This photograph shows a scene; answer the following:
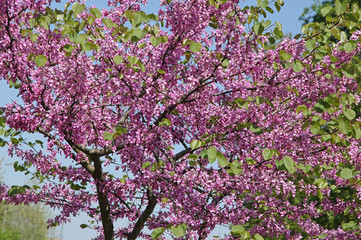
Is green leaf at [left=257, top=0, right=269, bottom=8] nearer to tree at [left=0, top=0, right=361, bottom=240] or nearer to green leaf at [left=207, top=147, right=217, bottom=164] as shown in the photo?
tree at [left=0, top=0, right=361, bottom=240]

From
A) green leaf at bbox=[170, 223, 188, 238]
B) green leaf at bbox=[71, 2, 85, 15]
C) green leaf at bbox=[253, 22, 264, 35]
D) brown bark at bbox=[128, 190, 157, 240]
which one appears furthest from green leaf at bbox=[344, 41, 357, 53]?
brown bark at bbox=[128, 190, 157, 240]

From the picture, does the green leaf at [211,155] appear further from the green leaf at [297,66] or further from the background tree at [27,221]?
the background tree at [27,221]

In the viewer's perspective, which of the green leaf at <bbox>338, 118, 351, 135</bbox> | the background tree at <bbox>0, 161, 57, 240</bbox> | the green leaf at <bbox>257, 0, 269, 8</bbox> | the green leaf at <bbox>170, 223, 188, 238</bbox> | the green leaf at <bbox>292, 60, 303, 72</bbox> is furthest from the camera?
the background tree at <bbox>0, 161, 57, 240</bbox>

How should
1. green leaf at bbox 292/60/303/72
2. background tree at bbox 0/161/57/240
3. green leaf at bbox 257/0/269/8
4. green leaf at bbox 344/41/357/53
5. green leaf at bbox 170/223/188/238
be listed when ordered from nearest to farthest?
green leaf at bbox 170/223/188/238 → green leaf at bbox 344/41/357/53 → green leaf at bbox 292/60/303/72 → green leaf at bbox 257/0/269/8 → background tree at bbox 0/161/57/240

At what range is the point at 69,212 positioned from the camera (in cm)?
1009

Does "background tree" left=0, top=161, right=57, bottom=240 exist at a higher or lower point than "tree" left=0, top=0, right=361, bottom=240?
higher

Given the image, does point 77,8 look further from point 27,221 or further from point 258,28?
point 27,221

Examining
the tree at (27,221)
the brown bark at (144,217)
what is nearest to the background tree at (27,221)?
the tree at (27,221)

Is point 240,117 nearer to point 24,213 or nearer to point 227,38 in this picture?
point 227,38

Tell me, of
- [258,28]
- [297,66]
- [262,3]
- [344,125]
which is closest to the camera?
[344,125]

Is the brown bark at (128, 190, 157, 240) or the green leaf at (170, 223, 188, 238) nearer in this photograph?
the green leaf at (170, 223, 188, 238)

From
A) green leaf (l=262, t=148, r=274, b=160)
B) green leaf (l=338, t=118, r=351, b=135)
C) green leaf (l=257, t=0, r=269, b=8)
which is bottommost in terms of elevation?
green leaf (l=262, t=148, r=274, b=160)

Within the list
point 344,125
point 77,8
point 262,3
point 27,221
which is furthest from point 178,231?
point 27,221

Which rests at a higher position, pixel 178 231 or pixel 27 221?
pixel 27 221
